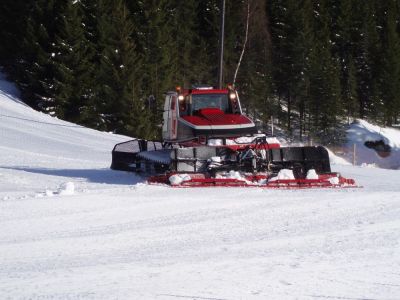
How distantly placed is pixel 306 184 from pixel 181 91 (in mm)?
3551

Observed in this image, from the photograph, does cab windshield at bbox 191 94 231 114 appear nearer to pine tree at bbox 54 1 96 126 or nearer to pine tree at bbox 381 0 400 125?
pine tree at bbox 54 1 96 126

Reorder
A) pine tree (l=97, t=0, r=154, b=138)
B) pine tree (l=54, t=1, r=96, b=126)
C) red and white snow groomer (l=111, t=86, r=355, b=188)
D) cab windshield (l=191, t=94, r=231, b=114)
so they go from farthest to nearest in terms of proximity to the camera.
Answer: pine tree (l=97, t=0, r=154, b=138), pine tree (l=54, t=1, r=96, b=126), cab windshield (l=191, t=94, r=231, b=114), red and white snow groomer (l=111, t=86, r=355, b=188)

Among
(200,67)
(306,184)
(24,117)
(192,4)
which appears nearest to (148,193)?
(306,184)

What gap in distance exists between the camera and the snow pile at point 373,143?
3862cm

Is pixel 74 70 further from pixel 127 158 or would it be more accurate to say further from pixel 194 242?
pixel 194 242

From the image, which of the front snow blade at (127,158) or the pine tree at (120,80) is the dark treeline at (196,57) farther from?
the front snow blade at (127,158)

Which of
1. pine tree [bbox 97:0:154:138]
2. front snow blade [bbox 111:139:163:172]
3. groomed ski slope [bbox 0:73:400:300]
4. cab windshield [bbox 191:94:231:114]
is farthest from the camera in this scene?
pine tree [bbox 97:0:154:138]

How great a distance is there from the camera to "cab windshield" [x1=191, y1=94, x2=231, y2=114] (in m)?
13.5

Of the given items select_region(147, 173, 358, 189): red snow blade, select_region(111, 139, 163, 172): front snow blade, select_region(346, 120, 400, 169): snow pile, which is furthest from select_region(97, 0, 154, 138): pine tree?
select_region(147, 173, 358, 189): red snow blade

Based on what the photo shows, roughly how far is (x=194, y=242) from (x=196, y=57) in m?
Answer: 34.6

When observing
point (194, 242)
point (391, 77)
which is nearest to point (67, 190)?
point (194, 242)

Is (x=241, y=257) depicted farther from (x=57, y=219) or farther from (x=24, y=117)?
(x=24, y=117)

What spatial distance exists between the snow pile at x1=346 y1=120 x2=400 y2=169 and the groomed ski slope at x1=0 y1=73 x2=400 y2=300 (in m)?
27.1

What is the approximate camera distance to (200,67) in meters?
39.8
